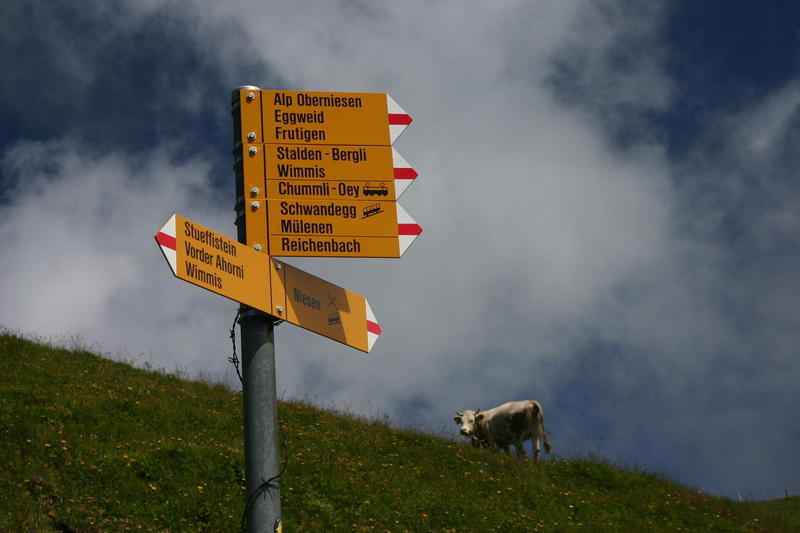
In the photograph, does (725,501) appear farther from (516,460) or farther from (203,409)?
(203,409)

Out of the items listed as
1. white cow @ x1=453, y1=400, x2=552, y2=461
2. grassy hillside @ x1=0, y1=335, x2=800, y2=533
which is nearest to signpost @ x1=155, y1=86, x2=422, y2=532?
grassy hillside @ x1=0, y1=335, x2=800, y2=533

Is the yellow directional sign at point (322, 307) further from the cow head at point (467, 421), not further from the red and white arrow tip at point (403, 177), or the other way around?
the cow head at point (467, 421)

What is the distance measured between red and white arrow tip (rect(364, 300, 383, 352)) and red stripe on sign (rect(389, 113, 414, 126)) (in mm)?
1428

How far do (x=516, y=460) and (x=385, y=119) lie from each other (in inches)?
704

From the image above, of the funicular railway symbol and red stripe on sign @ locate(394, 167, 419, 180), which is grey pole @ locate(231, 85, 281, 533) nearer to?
the funicular railway symbol

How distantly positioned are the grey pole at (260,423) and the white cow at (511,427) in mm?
19545

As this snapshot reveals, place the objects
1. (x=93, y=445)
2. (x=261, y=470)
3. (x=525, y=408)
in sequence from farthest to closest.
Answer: (x=525, y=408), (x=93, y=445), (x=261, y=470)

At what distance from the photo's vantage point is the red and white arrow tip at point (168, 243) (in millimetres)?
5547

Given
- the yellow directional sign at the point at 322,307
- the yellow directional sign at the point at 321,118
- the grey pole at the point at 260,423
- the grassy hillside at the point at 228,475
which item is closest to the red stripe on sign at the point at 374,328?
the yellow directional sign at the point at 322,307

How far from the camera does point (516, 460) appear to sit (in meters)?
23.6

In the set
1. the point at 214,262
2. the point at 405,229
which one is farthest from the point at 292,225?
the point at 405,229

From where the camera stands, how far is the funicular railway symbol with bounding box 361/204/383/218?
22.1ft

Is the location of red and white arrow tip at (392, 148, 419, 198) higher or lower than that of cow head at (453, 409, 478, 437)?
lower

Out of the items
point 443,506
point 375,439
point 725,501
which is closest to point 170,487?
point 443,506
